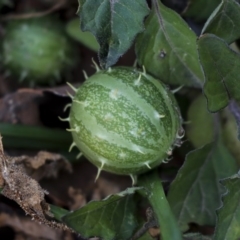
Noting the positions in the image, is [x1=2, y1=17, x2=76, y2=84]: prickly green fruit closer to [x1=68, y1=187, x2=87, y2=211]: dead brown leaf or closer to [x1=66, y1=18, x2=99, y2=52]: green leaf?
[x1=66, y1=18, x2=99, y2=52]: green leaf

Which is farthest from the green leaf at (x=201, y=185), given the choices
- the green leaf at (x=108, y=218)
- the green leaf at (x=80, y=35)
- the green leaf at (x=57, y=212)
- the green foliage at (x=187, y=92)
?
the green leaf at (x=80, y=35)

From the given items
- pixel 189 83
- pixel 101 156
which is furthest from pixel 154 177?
pixel 189 83

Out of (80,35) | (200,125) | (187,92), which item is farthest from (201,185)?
(80,35)

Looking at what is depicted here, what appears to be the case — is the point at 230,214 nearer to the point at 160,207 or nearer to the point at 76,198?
the point at 160,207

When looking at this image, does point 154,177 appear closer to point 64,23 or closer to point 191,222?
point 191,222

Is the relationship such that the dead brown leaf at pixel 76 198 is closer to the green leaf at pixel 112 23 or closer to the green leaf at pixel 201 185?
the green leaf at pixel 201 185

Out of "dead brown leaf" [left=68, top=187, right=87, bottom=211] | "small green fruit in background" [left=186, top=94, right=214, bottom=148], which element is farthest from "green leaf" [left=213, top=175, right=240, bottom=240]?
"dead brown leaf" [left=68, top=187, right=87, bottom=211]
